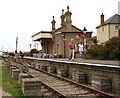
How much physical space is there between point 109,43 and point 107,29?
70.8 feet

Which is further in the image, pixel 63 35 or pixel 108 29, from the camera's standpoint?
pixel 63 35

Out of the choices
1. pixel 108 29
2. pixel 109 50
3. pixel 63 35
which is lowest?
pixel 109 50

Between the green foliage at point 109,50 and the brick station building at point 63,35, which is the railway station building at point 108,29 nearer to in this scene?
the brick station building at point 63,35

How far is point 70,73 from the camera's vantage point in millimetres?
22797

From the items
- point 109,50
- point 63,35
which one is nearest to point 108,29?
point 63,35

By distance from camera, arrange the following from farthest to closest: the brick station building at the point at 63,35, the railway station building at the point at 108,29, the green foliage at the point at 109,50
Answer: the brick station building at the point at 63,35, the railway station building at the point at 108,29, the green foliage at the point at 109,50

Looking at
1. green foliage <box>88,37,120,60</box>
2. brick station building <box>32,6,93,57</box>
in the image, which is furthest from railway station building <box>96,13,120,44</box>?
green foliage <box>88,37,120,60</box>

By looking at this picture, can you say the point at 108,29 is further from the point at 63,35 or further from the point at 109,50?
the point at 109,50

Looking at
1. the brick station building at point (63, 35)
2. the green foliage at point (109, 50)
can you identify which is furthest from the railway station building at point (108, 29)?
the green foliage at point (109, 50)

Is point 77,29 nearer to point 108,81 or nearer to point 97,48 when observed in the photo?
point 97,48

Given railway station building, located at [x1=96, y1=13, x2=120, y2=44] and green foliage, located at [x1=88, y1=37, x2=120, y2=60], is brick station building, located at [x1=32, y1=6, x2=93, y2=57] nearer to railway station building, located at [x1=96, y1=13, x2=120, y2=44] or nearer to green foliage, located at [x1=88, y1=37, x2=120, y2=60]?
railway station building, located at [x1=96, y1=13, x2=120, y2=44]

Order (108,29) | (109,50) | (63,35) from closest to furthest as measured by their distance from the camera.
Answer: (109,50) < (108,29) < (63,35)

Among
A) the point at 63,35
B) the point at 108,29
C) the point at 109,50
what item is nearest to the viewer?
the point at 109,50

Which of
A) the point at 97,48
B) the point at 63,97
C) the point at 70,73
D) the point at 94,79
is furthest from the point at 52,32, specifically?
the point at 63,97
